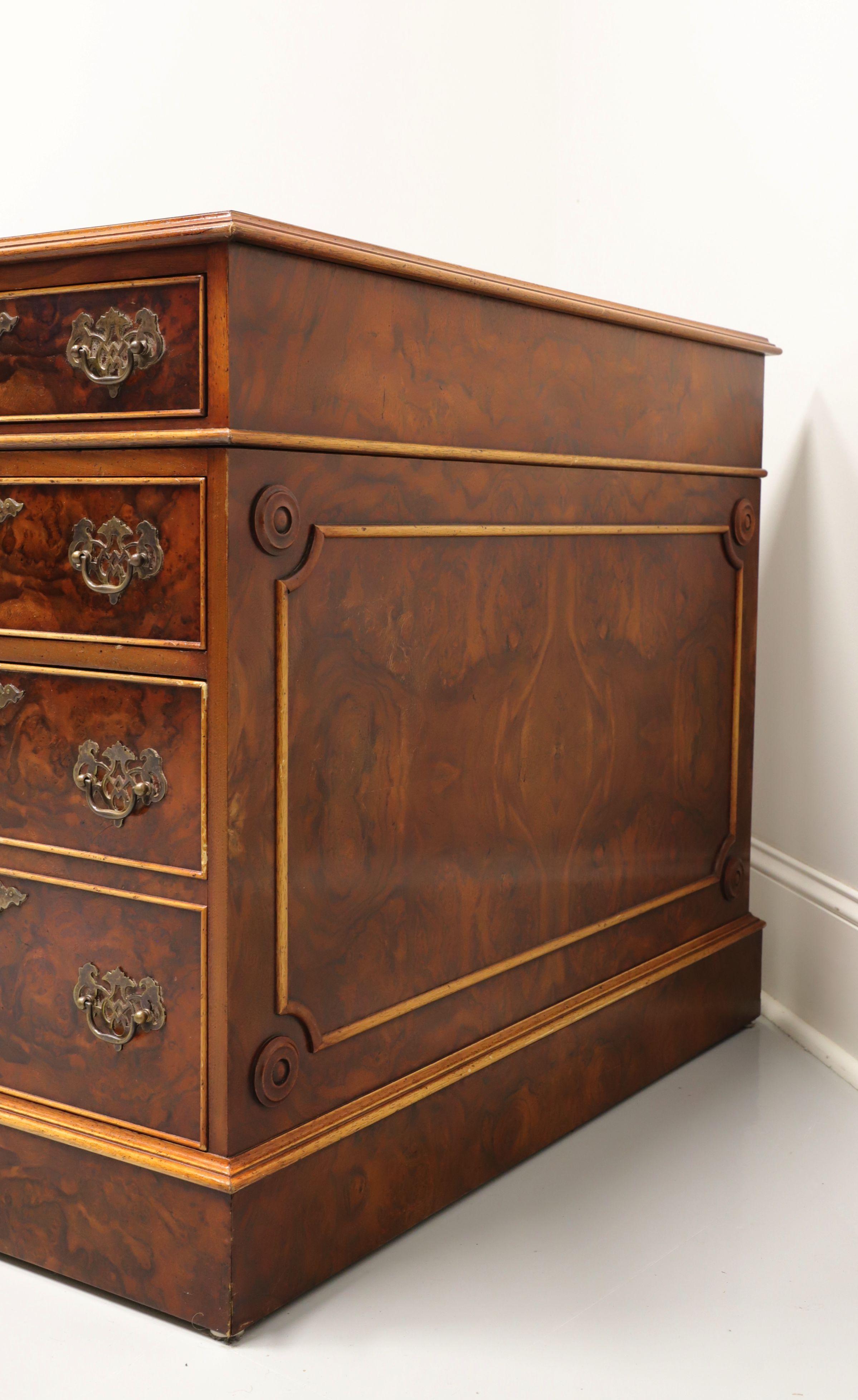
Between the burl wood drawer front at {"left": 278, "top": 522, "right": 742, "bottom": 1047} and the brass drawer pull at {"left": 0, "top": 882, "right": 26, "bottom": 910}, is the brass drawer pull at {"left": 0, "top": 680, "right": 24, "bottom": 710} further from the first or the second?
the burl wood drawer front at {"left": 278, "top": 522, "right": 742, "bottom": 1047}

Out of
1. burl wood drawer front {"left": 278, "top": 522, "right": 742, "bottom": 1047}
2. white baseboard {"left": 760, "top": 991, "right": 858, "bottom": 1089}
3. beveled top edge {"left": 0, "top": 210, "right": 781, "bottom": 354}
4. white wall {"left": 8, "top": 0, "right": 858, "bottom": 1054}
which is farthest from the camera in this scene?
white wall {"left": 8, "top": 0, "right": 858, "bottom": 1054}

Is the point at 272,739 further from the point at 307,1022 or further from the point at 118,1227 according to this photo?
the point at 118,1227

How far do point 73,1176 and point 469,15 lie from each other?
2.64 meters

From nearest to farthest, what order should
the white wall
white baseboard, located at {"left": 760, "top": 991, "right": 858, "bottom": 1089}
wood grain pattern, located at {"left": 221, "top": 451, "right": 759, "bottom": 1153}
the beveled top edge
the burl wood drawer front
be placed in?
the beveled top edge, wood grain pattern, located at {"left": 221, "top": 451, "right": 759, "bottom": 1153}, the burl wood drawer front, white baseboard, located at {"left": 760, "top": 991, "right": 858, "bottom": 1089}, the white wall

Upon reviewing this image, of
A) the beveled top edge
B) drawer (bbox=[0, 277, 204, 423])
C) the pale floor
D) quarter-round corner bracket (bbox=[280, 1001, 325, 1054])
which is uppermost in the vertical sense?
the beveled top edge

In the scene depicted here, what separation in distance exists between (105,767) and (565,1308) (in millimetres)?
785

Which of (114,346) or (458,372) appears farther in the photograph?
(458,372)

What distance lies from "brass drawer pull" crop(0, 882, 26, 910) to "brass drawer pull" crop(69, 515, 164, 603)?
0.37m

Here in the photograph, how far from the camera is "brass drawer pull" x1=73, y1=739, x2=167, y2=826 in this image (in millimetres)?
1492

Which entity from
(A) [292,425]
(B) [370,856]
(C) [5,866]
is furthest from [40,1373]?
(A) [292,425]

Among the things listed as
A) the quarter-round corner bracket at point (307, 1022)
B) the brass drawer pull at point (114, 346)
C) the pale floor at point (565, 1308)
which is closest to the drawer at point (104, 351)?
the brass drawer pull at point (114, 346)

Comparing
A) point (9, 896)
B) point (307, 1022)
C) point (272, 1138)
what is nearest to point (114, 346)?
point (9, 896)

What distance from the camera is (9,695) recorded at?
1594 millimetres

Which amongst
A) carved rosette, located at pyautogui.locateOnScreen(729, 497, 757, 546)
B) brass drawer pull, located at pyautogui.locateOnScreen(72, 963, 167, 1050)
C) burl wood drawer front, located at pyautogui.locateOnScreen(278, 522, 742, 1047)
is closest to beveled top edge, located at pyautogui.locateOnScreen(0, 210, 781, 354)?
burl wood drawer front, located at pyautogui.locateOnScreen(278, 522, 742, 1047)
